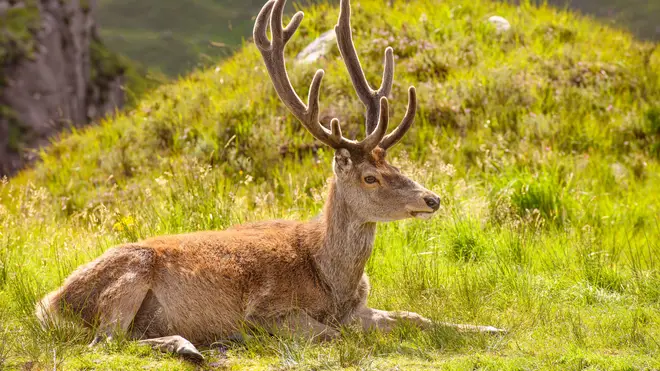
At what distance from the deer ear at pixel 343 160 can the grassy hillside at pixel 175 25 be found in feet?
130

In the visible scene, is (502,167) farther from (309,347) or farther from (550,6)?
(550,6)

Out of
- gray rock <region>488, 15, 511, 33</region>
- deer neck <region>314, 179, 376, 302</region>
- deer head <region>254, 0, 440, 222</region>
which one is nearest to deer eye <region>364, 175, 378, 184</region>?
deer head <region>254, 0, 440, 222</region>

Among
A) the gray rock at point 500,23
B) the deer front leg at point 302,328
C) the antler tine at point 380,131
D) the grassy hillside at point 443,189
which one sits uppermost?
the gray rock at point 500,23

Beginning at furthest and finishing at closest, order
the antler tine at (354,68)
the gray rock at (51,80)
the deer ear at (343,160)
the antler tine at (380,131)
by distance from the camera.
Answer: the gray rock at (51,80)
the antler tine at (354,68)
the deer ear at (343,160)
the antler tine at (380,131)

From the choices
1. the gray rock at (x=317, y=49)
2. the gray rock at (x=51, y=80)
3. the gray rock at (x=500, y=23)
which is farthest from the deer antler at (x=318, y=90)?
the gray rock at (x=51, y=80)

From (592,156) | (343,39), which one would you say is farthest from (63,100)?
(343,39)

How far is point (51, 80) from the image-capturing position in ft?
94.8

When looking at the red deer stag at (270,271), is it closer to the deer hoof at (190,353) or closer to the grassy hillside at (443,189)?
the deer hoof at (190,353)

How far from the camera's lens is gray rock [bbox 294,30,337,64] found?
43.8 ft

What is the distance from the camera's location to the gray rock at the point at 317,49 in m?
13.4

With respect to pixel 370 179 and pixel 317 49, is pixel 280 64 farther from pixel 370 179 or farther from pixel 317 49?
pixel 317 49

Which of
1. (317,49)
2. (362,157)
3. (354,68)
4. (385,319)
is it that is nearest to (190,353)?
(385,319)

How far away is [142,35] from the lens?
58.5m

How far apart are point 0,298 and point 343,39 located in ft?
11.0
